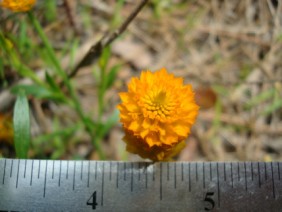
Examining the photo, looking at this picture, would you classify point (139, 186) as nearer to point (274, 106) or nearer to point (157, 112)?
point (157, 112)

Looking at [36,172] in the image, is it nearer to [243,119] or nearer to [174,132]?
[174,132]

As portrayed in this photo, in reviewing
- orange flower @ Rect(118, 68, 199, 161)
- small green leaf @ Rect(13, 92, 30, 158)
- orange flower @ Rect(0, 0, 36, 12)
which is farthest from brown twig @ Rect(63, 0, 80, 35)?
orange flower @ Rect(118, 68, 199, 161)

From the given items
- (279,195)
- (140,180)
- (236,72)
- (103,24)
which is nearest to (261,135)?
(236,72)

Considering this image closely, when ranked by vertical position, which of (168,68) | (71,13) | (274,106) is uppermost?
(71,13)

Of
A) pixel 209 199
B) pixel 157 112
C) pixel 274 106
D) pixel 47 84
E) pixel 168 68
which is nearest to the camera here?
pixel 157 112

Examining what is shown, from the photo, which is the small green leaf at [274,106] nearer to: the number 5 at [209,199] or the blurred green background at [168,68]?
the blurred green background at [168,68]

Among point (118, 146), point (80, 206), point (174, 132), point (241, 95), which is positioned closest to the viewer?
point (174, 132)

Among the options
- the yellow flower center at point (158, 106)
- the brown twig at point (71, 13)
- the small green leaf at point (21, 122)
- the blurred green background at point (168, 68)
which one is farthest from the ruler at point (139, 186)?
the brown twig at point (71, 13)

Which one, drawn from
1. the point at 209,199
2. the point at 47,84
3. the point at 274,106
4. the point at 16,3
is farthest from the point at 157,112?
the point at 274,106
